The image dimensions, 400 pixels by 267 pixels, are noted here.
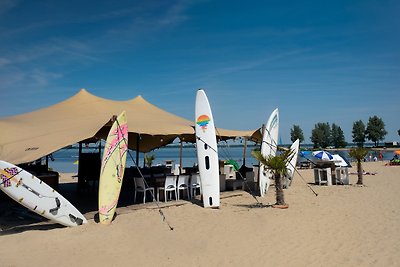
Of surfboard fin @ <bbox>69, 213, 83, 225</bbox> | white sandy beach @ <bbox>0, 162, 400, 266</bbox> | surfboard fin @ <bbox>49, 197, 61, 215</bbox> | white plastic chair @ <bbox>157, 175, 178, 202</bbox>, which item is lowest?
white sandy beach @ <bbox>0, 162, 400, 266</bbox>

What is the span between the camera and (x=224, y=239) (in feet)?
18.5

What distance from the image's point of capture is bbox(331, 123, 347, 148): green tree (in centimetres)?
9200

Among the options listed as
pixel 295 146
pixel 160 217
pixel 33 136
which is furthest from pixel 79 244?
pixel 295 146

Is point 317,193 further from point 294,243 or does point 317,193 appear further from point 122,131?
point 122,131

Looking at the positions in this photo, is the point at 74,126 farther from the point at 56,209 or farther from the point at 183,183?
the point at 183,183

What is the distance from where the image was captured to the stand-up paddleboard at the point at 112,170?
6420 millimetres

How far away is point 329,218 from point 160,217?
3344 millimetres

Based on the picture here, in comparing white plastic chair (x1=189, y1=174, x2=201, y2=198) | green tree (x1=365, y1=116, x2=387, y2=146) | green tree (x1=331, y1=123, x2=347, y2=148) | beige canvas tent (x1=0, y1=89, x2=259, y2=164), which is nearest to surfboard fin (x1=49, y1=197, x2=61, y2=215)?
beige canvas tent (x1=0, y1=89, x2=259, y2=164)

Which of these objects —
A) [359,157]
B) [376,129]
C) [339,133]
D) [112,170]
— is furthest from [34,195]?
[339,133]

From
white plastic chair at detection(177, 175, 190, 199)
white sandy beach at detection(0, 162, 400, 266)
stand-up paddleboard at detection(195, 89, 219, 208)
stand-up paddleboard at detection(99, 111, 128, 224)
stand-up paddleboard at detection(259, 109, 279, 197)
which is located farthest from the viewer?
stand-up paddleboard at detection(259, 109, 279, 197)

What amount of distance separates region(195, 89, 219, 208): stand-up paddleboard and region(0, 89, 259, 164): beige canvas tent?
42 centimetres

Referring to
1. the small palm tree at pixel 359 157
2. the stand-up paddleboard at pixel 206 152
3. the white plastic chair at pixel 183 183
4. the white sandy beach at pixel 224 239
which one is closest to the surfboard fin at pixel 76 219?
the white sandy beach at pixel 224 239

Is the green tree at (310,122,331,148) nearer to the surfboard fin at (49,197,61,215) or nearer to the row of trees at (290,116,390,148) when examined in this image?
the row of trees at (290,116,390,148)

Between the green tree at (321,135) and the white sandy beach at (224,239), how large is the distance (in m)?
82.9
